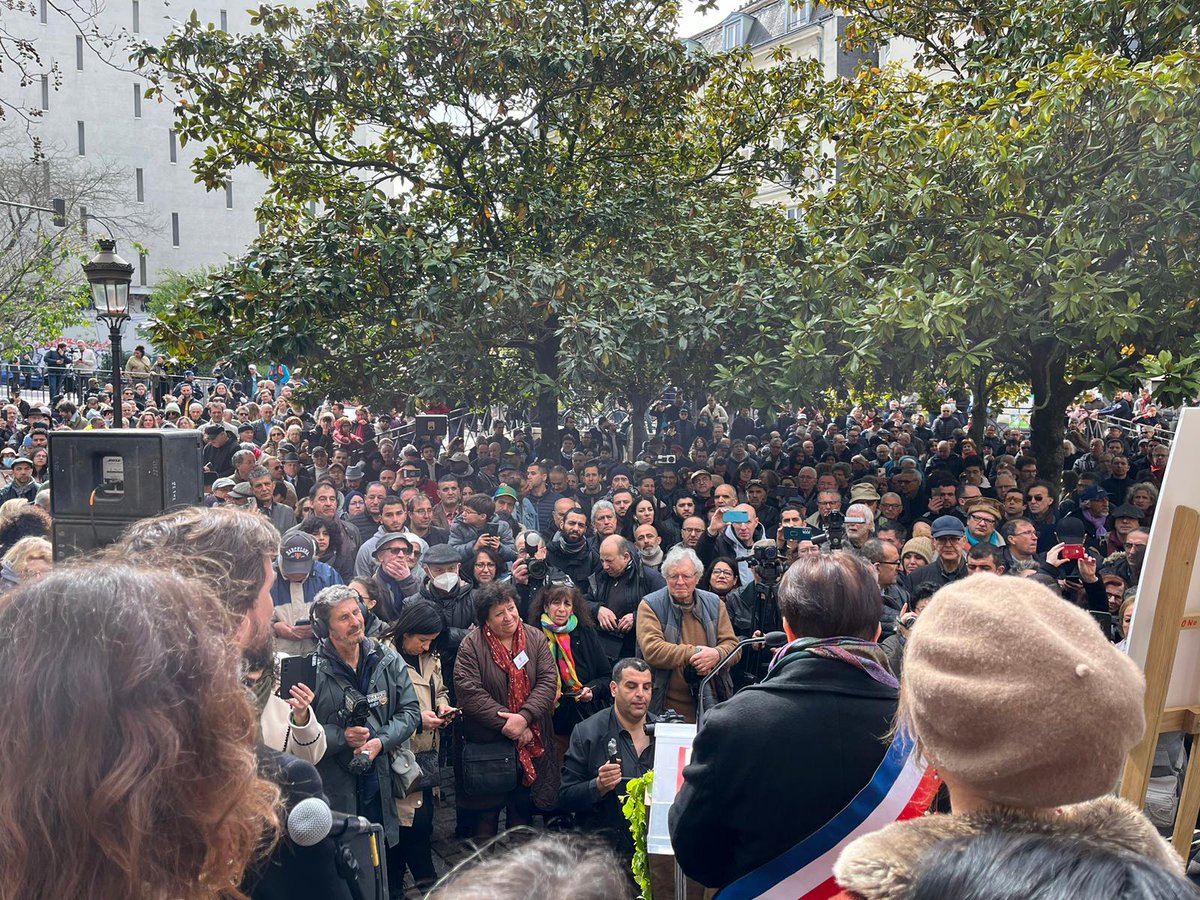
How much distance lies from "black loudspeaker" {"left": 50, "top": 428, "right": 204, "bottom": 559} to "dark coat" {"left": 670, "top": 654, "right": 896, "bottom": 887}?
2.95 m

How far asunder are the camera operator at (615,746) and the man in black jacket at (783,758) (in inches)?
99.4

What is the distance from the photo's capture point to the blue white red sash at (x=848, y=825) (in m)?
2.44

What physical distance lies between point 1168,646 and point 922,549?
5.16 metres

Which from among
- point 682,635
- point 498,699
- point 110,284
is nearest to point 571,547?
point 682,635

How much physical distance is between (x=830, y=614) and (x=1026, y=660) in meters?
1.01

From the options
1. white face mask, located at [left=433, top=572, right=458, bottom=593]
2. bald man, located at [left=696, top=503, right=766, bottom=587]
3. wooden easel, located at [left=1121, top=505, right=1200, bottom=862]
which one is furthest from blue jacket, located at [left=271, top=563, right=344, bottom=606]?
wooden easel, located at [left=1121, top=505, right=1200, bottom=862]

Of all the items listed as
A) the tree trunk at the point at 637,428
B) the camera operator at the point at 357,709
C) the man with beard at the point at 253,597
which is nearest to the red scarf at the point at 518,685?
the camera operator at the point at 357,709

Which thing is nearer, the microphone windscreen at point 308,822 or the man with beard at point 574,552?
the microphone windscreen at point 308,822

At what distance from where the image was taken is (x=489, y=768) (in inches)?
220

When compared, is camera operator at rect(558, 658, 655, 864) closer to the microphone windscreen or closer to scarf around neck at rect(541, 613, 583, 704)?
scarf around neck at rect(541, 613, 583, 704)

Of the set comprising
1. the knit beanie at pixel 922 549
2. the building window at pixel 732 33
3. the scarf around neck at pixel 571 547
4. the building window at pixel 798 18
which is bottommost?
the knit beanie at pixel 922 549

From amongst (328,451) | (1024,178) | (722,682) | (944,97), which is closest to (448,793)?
(722,682)

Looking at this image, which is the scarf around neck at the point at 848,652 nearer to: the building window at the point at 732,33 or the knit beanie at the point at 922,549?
the knit beanie at the point at 922,549

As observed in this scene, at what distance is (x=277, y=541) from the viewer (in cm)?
264
